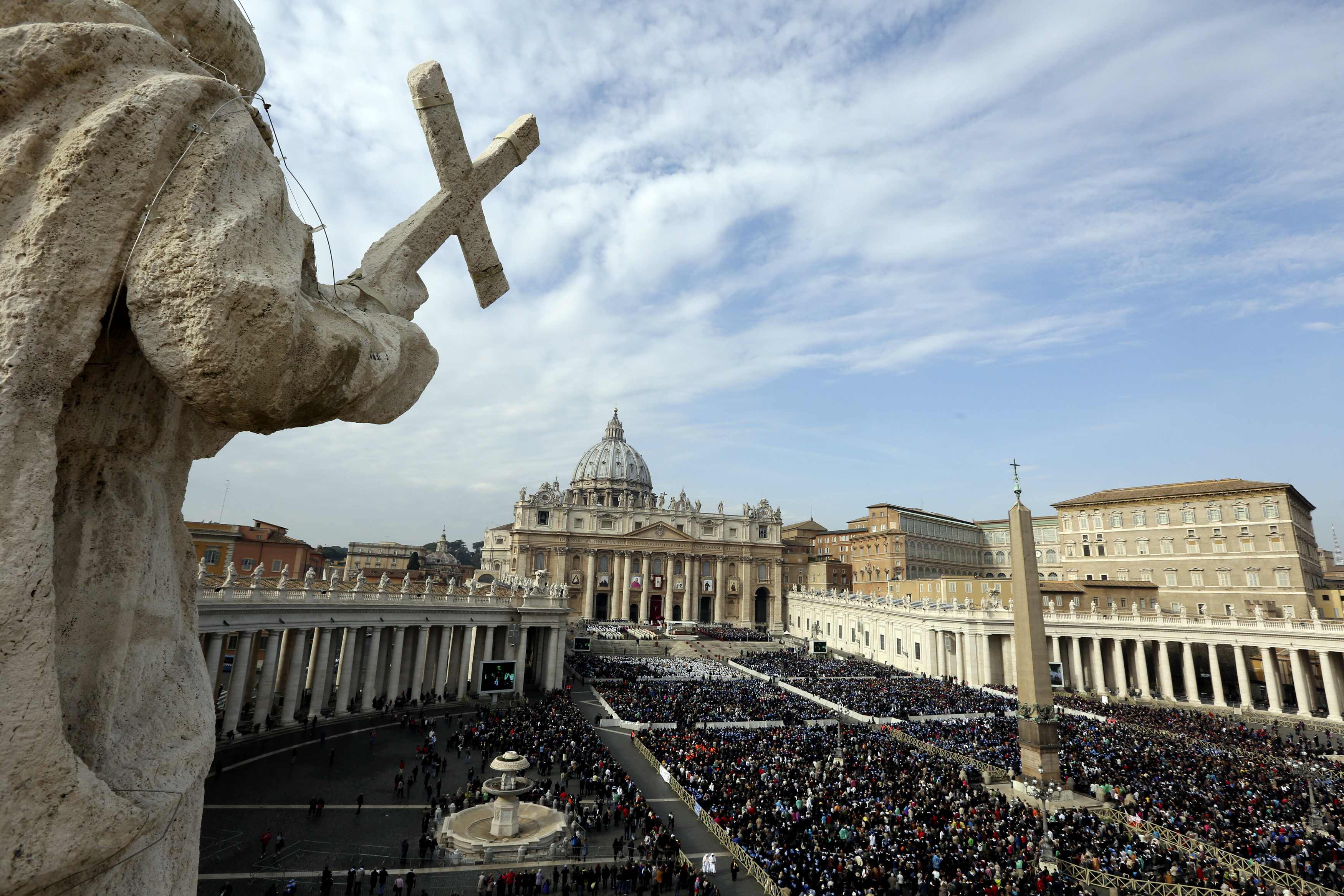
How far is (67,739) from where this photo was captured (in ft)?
9.55

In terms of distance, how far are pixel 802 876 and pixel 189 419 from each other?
14988 mm

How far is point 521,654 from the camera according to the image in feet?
125

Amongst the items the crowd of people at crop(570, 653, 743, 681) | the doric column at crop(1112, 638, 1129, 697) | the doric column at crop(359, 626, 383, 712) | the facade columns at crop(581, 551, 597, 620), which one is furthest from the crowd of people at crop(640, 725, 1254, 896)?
the facade columns at crop(581, 551, 597, 620)

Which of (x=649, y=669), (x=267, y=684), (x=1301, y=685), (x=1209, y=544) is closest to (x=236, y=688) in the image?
(x=267, y=684)

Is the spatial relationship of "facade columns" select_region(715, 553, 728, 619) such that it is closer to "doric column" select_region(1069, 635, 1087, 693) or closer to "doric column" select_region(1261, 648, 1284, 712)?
"doric column" select_region(1069, 635, 1087, 693)

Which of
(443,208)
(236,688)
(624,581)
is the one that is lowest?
(236,688)

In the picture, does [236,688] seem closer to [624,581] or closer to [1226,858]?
[1226,858]

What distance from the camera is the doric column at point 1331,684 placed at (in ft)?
121

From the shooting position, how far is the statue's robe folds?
2506mm

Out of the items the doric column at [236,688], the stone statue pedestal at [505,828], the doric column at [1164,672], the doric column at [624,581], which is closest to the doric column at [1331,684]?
the doric column at [1164,672]

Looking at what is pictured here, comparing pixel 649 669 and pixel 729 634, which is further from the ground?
pixel 729 634

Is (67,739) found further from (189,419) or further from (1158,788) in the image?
(1158,788)

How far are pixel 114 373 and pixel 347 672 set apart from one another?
31.9 meters

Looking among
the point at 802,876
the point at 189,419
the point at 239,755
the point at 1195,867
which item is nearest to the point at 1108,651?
the point at 1195,867
